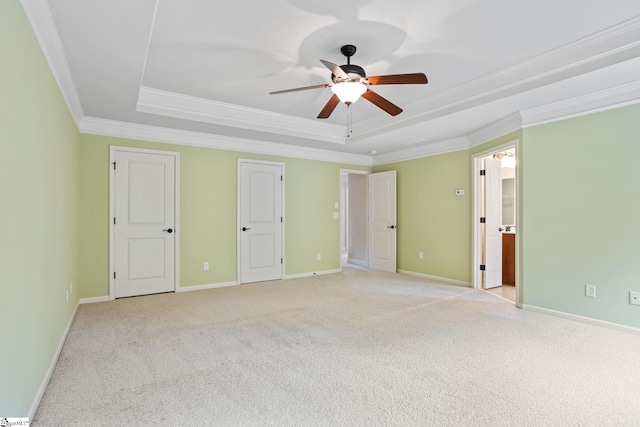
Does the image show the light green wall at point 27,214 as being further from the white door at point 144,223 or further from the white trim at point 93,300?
the white door at point 144,223

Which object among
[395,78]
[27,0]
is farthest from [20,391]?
[395,78]

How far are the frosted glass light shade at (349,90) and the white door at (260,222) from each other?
122 inches

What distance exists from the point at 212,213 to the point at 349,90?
3.32m

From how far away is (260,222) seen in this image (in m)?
5.82

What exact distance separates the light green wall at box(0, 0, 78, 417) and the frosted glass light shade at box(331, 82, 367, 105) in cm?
204

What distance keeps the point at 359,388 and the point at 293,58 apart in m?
2.85

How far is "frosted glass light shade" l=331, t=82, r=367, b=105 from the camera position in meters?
2.83

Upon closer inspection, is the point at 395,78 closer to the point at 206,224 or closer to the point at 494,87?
the point at 494,87

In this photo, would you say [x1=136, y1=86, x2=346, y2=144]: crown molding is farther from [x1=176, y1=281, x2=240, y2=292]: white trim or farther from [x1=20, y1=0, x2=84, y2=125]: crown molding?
[x1=176, y1=281, x2=240, y2=292]: white trim

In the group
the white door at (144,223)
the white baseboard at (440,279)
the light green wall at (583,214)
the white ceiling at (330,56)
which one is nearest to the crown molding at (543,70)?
the white ceiling at (330,56)

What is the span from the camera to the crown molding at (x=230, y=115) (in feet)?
13.6

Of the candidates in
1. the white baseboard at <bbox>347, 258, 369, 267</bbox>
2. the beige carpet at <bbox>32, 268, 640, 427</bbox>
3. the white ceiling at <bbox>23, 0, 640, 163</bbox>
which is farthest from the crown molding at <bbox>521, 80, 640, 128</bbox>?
the white baseboard at <bbox>347, 258, 369, 267</bbox>

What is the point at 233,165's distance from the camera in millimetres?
5539

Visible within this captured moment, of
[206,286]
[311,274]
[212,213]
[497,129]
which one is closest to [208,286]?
[206,286]
